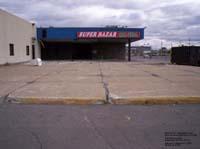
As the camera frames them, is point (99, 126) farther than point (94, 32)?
No

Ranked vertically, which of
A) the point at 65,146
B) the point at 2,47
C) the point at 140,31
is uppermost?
the point at 140,31

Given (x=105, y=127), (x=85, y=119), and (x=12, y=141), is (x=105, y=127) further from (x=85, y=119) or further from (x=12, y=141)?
(x=12, y=141)

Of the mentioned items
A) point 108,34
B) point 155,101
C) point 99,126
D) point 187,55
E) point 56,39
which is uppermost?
point 108,34

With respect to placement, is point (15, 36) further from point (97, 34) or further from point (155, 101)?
point (155, 101)

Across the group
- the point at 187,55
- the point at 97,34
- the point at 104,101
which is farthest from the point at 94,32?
the point at 104,101

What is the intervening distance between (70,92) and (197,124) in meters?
4.92

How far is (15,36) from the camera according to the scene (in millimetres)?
29750

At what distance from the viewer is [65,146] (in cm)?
459

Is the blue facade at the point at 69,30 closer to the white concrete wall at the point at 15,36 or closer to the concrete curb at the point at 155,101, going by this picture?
the white concrete wall at the point at 15,36

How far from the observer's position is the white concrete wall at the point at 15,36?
2633 centimetres

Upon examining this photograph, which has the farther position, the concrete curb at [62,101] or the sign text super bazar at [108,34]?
the sign text super bazar at [108,34]

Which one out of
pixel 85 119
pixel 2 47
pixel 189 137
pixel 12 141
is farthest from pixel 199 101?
pixel 2 47

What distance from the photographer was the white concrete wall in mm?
26328

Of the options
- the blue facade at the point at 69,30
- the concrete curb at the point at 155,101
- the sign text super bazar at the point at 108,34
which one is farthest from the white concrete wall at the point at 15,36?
the concrete curb at the point at 155,101
